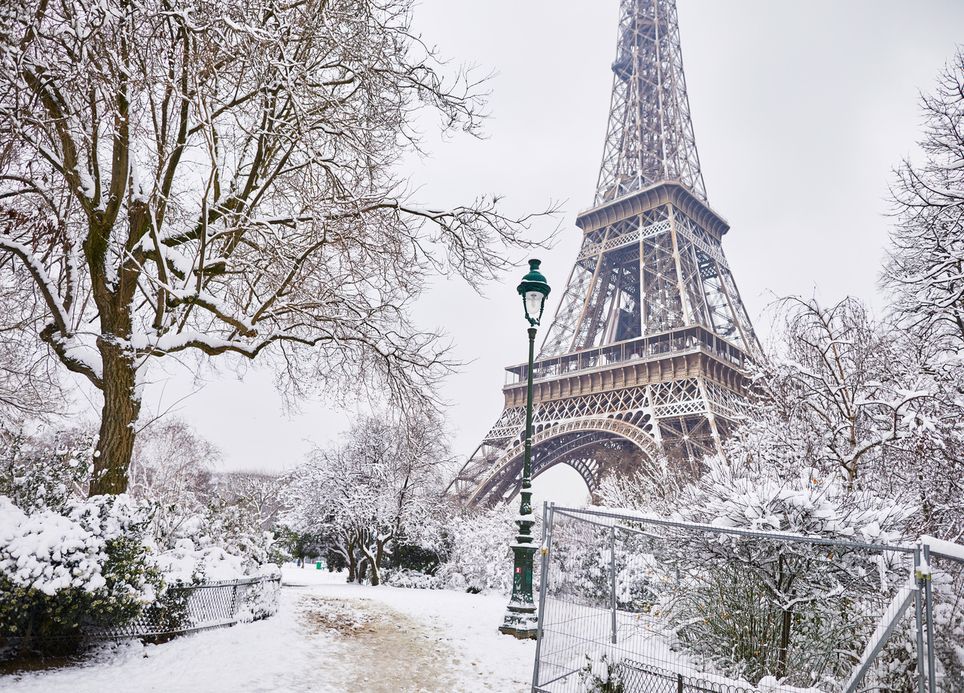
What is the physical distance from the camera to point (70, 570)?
519cm

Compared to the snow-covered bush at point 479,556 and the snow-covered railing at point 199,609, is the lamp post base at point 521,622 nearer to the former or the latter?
the snow-covered railing at point 199,609

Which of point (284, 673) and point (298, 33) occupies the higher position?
point (298, 33)

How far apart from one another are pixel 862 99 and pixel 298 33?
4219cm

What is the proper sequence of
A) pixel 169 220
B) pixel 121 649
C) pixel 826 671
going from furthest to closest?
pixel 169 220 → pixel 121 649 → pixel 826 671

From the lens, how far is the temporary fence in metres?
3.89

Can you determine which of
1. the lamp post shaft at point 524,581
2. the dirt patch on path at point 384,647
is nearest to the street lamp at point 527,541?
the lamp post shaft at point 524,581

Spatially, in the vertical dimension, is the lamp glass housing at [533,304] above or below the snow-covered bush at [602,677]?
above

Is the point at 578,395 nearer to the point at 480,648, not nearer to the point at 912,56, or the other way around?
the point at 912,56

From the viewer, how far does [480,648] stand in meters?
7.38

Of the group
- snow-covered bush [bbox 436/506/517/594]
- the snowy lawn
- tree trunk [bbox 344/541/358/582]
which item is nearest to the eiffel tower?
snow-covered bush [bbox 436/506/517/594]

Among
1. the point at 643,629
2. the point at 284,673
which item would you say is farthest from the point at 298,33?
the point at 643,629

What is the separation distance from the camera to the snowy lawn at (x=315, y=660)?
5098mm

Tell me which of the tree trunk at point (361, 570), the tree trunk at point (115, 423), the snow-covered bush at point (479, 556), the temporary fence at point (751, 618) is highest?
the tree trunk at point (115, 423)

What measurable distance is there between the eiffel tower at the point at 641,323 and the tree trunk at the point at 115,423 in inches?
709
